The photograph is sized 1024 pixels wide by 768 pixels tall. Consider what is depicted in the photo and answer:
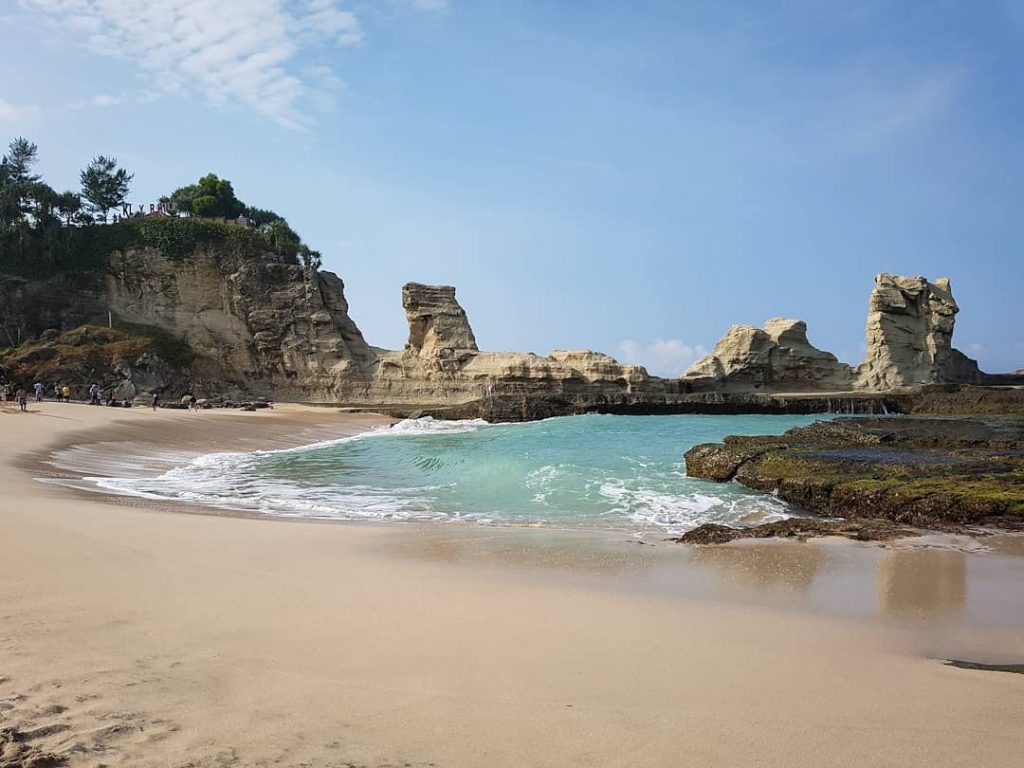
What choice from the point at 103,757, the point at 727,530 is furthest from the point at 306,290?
the point at 103,757

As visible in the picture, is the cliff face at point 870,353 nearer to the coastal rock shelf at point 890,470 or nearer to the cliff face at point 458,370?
the cliff face at point 458,370

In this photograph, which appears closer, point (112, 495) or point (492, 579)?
point (492, 579)

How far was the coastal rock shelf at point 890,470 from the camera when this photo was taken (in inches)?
338

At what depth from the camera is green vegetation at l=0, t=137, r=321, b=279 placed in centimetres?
4325

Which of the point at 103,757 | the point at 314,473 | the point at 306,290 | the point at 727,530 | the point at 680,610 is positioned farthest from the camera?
the point at 306,290

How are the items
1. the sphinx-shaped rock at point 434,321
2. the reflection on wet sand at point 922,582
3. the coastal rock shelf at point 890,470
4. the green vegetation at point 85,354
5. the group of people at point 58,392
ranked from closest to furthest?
the reflection on wet sand at point 922,582 → the coastal rock shelf at point 890,470 → the group of people at point 58,392 → the green vegetation at point 85,354 → the sphinx-shaped rock at point 434,321

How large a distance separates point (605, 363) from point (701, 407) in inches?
266

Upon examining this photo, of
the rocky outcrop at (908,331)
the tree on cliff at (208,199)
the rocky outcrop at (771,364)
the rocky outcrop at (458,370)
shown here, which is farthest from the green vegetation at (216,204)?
the rocky outcrop at (908,331)

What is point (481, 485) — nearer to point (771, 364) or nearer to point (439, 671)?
point (439, 671)

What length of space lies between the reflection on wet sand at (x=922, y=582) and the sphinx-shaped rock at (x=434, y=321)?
121 ft

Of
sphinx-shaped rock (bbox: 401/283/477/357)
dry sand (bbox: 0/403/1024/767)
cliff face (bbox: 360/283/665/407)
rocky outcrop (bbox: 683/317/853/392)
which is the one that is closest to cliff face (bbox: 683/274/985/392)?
rocky outcrop (bbox: 683/317/853/392)

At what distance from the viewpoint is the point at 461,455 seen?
1747 centimetres

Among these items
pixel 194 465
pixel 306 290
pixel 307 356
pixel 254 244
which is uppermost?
pixel 254 244

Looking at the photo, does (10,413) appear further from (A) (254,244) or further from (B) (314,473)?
(A) (254,244)
